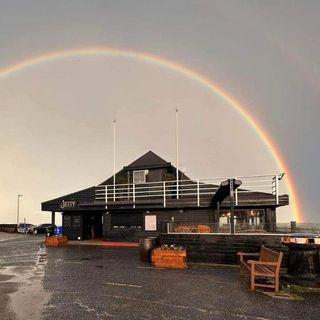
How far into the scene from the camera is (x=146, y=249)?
60.4 feet

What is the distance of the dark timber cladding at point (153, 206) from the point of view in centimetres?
2500

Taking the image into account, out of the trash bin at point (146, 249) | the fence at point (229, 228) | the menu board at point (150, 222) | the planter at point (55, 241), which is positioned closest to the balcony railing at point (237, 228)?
the fence at point (229, 228)

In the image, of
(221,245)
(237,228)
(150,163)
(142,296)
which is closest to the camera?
(142,296)

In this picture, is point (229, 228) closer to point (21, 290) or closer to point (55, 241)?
point (21, 290)

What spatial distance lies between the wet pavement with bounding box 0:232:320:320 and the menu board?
12.6 metres

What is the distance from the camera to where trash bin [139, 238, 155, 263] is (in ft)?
60.4

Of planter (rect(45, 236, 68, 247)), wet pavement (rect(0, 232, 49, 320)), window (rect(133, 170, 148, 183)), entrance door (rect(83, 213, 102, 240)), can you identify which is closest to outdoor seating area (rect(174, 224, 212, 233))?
wet pavement (rect(0, 232, 49, 320))

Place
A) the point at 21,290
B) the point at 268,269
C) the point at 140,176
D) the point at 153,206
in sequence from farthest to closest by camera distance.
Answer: the point at 140,176, the point at 153,206, the point at 268,269, the point at 21,290

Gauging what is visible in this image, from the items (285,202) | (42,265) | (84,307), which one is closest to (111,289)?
(84,307)

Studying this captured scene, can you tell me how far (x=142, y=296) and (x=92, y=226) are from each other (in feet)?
86.7

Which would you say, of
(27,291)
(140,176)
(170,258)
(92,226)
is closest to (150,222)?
(140,176)

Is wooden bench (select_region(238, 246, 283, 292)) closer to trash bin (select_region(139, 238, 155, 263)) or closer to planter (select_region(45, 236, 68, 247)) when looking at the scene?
trash bin (select_region(139, 238, 155, 263))

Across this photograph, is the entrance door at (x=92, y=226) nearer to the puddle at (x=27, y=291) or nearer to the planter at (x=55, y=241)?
the planter at (x=55, y=241)

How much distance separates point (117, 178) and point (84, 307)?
2744cm
